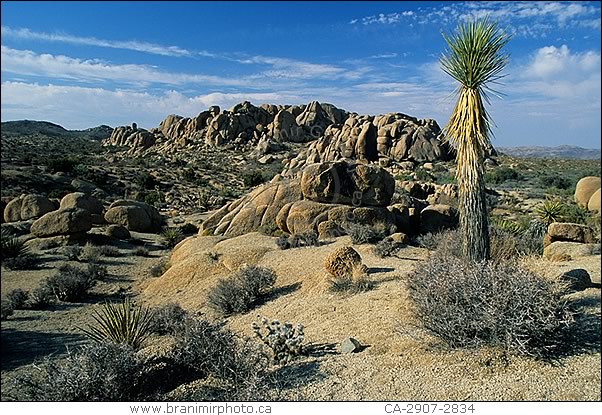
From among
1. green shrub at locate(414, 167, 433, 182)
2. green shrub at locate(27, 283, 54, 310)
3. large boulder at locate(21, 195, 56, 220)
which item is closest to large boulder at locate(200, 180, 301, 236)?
large boulder at locate(21, 195, 56, 220)

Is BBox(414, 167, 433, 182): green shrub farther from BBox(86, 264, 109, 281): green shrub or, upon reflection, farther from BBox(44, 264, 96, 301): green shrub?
BBox(44, 264, 96, 301): green shrub

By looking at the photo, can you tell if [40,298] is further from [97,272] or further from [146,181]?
[146,181]

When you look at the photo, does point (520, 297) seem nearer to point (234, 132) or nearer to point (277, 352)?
point (277, 352)

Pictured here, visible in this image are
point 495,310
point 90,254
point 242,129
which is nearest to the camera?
point 495,310

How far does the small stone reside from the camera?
5629 millimetres

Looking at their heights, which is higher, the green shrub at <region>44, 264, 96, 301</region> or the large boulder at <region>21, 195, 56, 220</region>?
the large boulder at <region>21, 195, 56, 220</region>

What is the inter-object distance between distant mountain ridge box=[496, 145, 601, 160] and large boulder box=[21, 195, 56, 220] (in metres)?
9.06

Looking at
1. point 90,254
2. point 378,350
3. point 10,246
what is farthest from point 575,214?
point 10,246

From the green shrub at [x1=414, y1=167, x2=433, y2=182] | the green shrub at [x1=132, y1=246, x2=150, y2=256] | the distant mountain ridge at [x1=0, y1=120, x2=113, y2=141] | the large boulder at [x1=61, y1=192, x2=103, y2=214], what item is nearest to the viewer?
the distant mountain ridge at [x1=0, y1=120, x2=113, y2=141]

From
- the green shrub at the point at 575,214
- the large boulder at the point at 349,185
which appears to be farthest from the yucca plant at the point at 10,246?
the green shrub at the point at 575,214

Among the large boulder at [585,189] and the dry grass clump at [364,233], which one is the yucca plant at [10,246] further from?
the large boulder at [585,189]

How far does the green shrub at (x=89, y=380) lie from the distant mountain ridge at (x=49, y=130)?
11.1 ft

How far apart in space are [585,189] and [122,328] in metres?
9.60

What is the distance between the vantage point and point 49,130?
6922 mm
